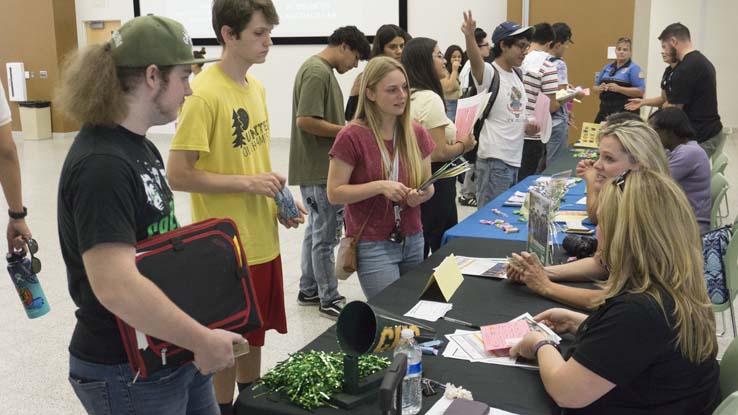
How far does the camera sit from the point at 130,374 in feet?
4.89

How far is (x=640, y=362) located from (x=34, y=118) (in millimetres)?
12800

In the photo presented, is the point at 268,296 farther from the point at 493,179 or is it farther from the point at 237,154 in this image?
the point at 493,179

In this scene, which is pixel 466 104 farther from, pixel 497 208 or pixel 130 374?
pixel 130 374

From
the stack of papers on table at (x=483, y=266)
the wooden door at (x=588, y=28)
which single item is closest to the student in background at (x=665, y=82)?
the wooden door at (x=588, y=28)

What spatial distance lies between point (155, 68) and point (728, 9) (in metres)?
12.2

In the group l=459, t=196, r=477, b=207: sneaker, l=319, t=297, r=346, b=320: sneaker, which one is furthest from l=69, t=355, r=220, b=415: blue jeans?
l=459, t=196, r=477, b=207: sneaker

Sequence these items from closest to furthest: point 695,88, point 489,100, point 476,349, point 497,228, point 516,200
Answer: point 476,349
point 497,228
point 516,200
point 489,100
point 695,88

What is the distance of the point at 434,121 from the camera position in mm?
3438

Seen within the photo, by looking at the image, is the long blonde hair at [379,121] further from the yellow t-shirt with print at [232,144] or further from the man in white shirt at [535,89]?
the man in white shirt at [535,89]

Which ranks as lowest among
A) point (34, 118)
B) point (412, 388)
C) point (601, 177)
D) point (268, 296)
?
point (34, 118)

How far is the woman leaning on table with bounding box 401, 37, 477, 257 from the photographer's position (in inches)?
136

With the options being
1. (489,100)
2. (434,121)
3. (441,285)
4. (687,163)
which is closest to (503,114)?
(489,100)

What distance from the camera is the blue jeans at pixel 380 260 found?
2.68 meters

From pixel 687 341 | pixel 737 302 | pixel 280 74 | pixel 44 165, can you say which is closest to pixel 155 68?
pixel 687 341
